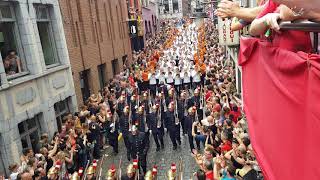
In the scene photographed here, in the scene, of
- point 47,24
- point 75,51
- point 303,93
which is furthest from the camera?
point 75,51

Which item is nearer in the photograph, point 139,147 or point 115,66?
point 139,147

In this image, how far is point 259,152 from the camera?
128 inches

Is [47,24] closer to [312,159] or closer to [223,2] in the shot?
[223,2]

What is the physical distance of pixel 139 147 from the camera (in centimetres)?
1110

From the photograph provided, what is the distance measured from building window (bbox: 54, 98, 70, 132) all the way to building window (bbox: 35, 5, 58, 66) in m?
1.71

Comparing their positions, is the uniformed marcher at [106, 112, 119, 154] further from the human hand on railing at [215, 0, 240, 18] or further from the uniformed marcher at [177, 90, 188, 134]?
the human hand on railing at [215, 0, 240, 18]

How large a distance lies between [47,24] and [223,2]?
12761 millimetres

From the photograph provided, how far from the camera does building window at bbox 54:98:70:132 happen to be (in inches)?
559

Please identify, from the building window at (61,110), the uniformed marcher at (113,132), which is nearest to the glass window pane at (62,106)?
the building window at (61,110)

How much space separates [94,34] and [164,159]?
10873mm

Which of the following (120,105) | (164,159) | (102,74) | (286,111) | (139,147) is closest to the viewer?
(286,111)

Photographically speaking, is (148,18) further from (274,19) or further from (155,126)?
(274,19)

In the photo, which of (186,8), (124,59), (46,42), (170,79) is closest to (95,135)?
(46,42)

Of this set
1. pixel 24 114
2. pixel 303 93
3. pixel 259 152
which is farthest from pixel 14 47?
pixel 303 93
